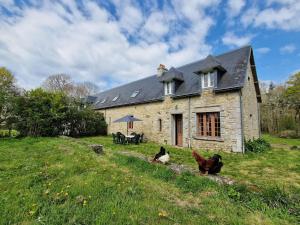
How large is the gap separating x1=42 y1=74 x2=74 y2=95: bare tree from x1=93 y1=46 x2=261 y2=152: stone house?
76.8 feet

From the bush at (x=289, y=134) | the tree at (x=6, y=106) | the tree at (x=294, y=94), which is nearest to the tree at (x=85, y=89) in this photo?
the tree at (x=6, y=106)

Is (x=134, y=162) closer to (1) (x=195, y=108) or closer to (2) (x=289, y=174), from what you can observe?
(2) (x=289, y=174)

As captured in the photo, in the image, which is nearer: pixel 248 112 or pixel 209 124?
pixel 209 124

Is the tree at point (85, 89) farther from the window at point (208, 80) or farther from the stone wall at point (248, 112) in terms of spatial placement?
the stone wall at point (248, 112)

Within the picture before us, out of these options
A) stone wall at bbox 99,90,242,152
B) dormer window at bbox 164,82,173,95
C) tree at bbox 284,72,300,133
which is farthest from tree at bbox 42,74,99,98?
tree at bbox 284,72,300,133

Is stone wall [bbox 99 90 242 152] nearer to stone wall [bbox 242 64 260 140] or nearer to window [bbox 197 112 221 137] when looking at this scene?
window [bbox 197 112 221 137]

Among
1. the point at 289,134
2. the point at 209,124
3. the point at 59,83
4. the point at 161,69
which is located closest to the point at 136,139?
the point at 209,124

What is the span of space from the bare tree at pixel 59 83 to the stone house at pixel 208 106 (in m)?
23.4

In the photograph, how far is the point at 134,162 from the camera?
6.11 m

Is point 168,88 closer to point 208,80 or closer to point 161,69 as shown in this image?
point 208,80

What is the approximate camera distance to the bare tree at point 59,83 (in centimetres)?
3166

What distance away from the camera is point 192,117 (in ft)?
36.2

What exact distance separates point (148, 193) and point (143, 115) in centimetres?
1106

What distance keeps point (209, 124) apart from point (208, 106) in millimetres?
1073
